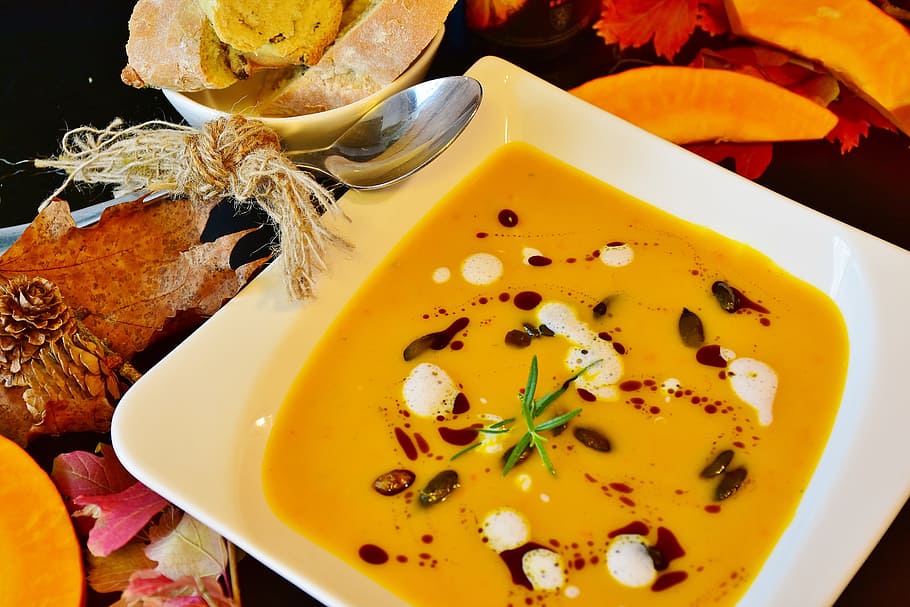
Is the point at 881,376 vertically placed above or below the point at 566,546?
above

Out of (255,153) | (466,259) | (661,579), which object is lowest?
(661,579)

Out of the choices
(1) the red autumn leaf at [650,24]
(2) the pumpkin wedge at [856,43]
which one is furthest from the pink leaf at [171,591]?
(2) the pumpkin wedge at [856,43]

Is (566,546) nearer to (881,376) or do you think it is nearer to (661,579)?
(661,579)

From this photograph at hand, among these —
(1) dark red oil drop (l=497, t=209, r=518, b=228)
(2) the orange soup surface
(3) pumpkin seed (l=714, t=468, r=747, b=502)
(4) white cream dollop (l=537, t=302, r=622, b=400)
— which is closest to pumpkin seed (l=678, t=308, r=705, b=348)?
Answer: (2) the orange soup surface

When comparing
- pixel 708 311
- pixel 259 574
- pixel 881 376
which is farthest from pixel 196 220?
pixel 881 376

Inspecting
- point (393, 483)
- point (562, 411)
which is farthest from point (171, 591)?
point (562, 411)

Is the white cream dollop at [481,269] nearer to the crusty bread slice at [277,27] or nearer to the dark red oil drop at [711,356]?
the dark red oil drop at [711,356]
